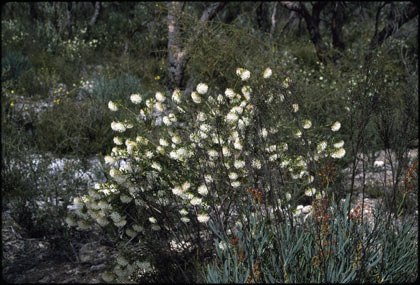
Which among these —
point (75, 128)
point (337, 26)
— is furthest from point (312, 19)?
point (75, 128)

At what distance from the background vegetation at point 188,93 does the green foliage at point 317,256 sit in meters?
0.02

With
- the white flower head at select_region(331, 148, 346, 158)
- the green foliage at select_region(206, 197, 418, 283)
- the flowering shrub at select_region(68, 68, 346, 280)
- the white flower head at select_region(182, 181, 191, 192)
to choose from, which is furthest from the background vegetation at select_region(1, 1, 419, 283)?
the white flower head at select_region(182, 181, 191, 192)

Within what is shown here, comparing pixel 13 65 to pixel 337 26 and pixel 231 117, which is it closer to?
pixel 231 117

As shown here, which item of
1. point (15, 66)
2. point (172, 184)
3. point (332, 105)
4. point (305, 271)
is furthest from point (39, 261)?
point (15, 66)

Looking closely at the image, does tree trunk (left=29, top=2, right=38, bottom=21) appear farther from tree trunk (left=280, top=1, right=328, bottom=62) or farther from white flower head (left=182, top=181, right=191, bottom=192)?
white flower head (left=182, top=181, right=191, bottom=192)

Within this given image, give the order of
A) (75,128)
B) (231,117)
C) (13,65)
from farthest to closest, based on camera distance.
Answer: (13,65) < (75,128) < (231,117)

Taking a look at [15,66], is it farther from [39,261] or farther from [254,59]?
[39,261]

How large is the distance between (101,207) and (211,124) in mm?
920

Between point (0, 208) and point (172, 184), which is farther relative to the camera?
point (0, 208)

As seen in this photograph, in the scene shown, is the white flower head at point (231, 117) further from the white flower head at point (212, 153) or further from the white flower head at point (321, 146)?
the white flower head at point (321, 146)

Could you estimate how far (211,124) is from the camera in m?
2.73

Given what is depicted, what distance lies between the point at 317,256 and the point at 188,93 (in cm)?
423

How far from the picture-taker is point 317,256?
2.03 m

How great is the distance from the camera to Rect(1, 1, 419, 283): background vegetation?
7.08 feet
